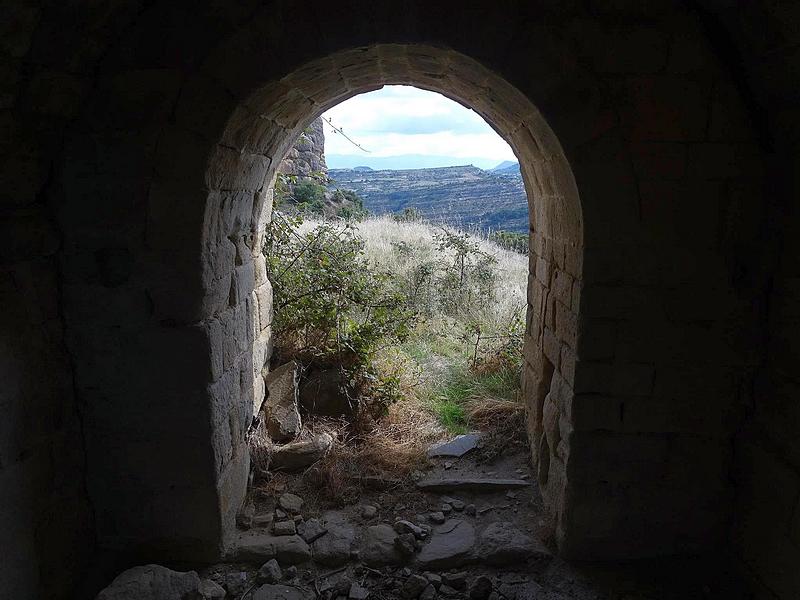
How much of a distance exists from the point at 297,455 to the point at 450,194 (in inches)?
744

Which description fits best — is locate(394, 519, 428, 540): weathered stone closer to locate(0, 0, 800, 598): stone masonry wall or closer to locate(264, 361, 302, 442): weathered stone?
locate(0, 0, 800, 598): stone masonry wall

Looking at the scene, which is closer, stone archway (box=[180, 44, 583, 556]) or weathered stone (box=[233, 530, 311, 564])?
stone archway (box=[180, 44, 583, 556])

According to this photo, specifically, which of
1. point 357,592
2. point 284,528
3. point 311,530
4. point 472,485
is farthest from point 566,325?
point 284,528

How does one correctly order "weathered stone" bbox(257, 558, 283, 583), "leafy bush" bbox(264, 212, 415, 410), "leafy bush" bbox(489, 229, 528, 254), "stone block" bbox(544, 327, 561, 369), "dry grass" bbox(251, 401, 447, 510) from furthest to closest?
"leafy bush" bbox(489, 229, 528, 254) → "leafy bush" bbox(264, 212, 415, 410) → "dry grass" bbox(251, 401, 447, 510) → "stone block" bbox(544, 327, 561, 369) → "weathered stone" bbox(257, 558, 283, 583)

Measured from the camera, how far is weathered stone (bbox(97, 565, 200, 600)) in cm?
257

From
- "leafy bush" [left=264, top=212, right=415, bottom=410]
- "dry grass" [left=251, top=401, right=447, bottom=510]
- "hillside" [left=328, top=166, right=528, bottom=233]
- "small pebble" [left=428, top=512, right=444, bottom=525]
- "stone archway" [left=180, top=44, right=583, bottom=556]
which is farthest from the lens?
"hillside" [left=328, top=166, right=528, bottom=233]

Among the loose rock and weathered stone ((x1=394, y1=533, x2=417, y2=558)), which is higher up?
weathered stone ((x1=394, y1=533, x2=417, y2=558))

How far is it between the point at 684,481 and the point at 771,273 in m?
1.09

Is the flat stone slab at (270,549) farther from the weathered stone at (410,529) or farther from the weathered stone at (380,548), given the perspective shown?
the weathered stone at (410,529)

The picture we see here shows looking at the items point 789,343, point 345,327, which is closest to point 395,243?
point 345,327

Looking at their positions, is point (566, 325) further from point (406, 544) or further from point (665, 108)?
point (406, 544)

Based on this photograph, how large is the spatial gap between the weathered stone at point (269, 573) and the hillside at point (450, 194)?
11.9 meters

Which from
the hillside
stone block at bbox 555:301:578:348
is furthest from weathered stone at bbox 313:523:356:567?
the hillside

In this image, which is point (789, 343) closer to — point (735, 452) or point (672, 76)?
point (735, 452)
